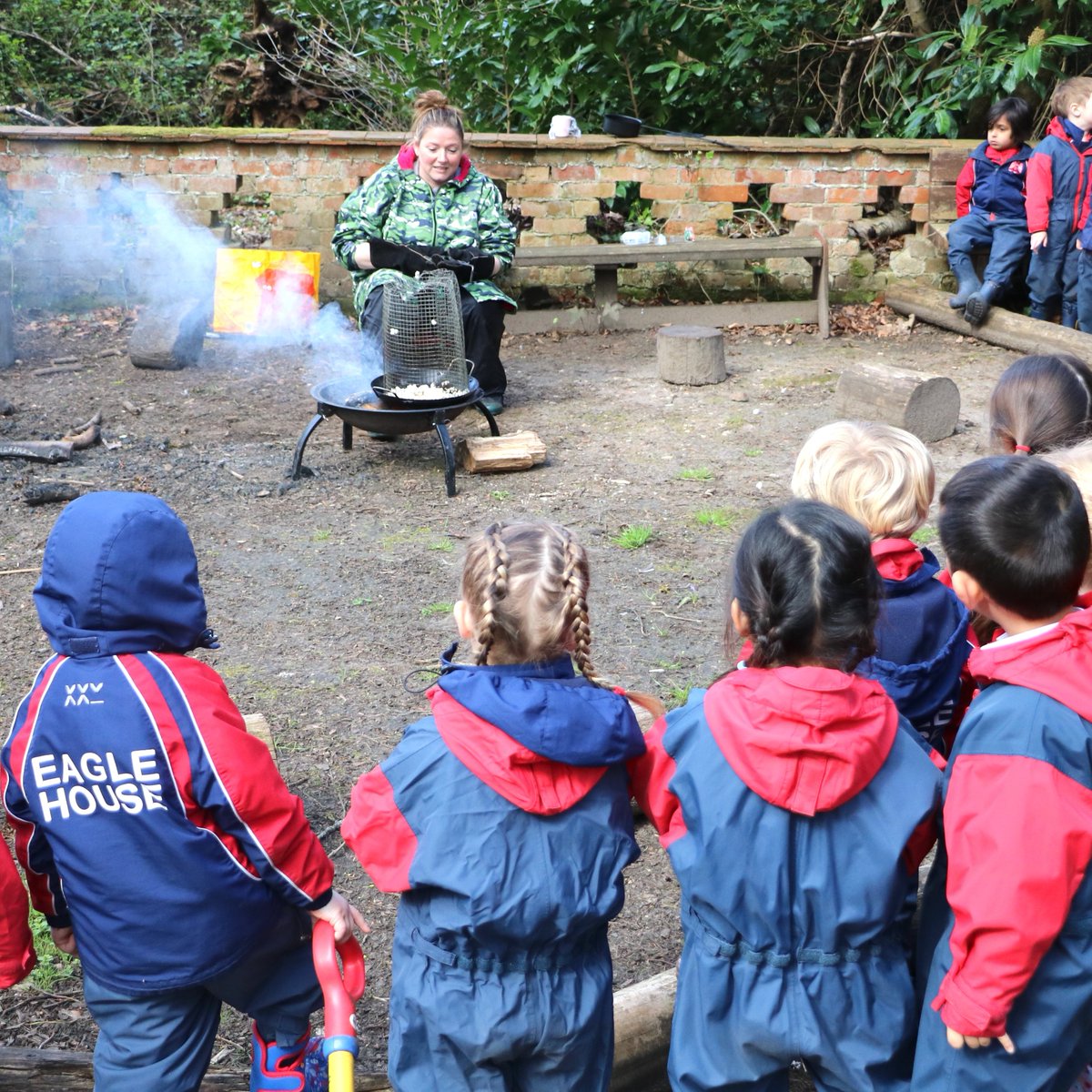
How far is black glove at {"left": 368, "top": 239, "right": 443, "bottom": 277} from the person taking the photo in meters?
6.56

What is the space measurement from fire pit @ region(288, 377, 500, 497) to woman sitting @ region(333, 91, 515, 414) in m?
0.82

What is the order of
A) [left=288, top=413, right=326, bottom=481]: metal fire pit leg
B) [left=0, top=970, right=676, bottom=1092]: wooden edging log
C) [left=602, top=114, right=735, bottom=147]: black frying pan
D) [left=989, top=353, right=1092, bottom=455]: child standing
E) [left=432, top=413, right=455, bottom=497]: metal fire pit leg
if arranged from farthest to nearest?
[left=602, top=114, right=735, bottom=147]: black frying pan < [left=288, top=413, right=326, bottom=481]: metal fire pit leg < [left=432, top=413, right=455, bottom=497]: metal fire pit leg < [left=989, top=353, right=1092, bottom=455]: child standing < [left=0, top=970, right=676, bottom=1092]: wooden edging log

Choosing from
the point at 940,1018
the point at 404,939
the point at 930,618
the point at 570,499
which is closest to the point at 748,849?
the point at 940,1018

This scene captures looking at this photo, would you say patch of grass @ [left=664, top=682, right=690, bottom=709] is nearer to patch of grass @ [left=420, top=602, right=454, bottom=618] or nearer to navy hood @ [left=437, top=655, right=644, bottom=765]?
patch of grass @ [left=420, top=602, right=454, bottom=618]

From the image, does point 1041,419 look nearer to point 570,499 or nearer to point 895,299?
point 570,499

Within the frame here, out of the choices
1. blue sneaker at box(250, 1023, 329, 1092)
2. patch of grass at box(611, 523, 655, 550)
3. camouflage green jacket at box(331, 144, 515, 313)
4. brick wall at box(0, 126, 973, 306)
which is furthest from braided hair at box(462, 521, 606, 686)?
brick wall at box(0, 126, 973, 306)

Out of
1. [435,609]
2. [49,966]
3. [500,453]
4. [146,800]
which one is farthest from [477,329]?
[146,800]

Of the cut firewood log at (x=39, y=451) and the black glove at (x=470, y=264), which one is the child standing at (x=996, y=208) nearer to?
the black glove at (x=470, y=264)

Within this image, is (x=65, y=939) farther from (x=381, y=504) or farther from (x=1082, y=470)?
(x=381, y=504)

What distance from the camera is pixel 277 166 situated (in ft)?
31.5

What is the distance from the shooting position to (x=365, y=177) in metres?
9.62

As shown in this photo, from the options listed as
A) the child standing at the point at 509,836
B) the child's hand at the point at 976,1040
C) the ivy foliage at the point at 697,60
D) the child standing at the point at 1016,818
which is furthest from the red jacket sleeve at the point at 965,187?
the child's hand at the point at 976,1040

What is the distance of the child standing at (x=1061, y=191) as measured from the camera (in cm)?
822

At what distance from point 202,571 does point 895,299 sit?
666 centimetres
